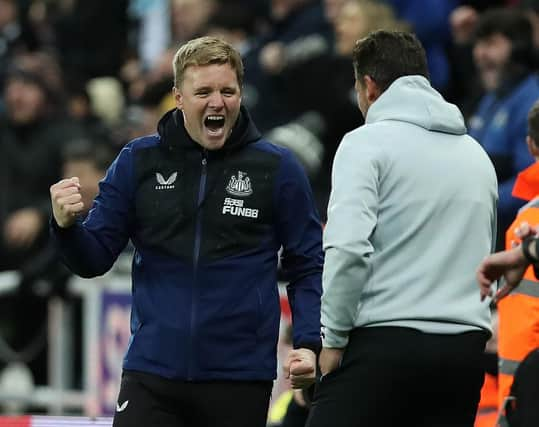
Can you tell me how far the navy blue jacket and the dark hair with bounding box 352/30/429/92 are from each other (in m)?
0.47

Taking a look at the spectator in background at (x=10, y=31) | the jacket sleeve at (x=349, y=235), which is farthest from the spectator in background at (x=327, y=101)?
the jacket sleeve at (x=349, y=235)

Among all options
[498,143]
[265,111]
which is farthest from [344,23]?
[498,143]

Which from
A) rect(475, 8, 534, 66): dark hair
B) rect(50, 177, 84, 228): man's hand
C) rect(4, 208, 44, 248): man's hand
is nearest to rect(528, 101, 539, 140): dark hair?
rect(50, 177, 84, 228): man's hand

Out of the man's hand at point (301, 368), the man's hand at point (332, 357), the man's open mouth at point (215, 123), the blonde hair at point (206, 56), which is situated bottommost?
the man's hand at point (301, 368)

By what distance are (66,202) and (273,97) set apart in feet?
20.9

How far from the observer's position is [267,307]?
5504 mm

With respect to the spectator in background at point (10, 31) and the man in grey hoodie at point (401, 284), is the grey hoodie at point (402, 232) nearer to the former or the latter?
the man in grey hoodie at point (401, 284)

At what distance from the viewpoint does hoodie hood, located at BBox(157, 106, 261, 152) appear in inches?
219

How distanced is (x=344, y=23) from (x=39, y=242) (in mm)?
2700

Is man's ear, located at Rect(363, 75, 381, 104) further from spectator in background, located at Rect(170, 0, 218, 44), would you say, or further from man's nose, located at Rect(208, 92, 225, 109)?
spectator in background, located at Rect(170, 0, 218, 44)

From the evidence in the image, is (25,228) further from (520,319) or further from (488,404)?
(520,319)

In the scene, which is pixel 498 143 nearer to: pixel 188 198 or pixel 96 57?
pixel 188 198

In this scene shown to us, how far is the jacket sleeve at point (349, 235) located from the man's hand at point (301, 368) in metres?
0.20

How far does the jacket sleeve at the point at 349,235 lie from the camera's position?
5109 millimetres
